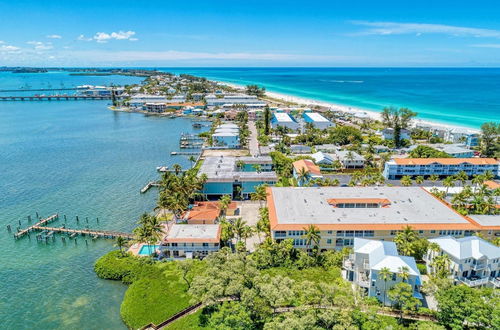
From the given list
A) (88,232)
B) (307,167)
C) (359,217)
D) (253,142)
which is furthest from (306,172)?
(253,142)

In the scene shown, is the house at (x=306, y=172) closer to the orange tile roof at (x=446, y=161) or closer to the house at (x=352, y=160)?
the house at (x=352, y=160)

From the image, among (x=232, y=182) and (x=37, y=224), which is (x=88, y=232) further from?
(x=232, y=182)

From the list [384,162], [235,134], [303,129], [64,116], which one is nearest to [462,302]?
[384,162]

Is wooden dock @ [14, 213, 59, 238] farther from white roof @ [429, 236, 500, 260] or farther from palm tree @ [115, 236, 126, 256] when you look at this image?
white roof @ [429, 236, 500, 260]

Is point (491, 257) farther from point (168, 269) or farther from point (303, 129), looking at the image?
point (303, 129)

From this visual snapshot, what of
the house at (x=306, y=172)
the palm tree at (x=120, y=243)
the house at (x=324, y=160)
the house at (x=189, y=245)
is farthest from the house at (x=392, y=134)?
the palm tree at (x=120, y=243)

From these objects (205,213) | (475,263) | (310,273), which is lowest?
(310,273)
